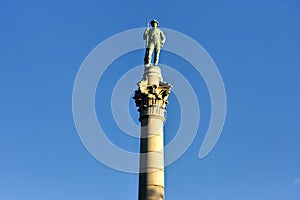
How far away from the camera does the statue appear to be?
82.9 feet

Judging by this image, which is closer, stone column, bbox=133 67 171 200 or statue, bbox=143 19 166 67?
stone column, bbox=133 67 171 200

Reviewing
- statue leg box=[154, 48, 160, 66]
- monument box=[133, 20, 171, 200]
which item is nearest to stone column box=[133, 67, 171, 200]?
monument box=[133, 20, 171, 200]

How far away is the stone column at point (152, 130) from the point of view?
20859 mm

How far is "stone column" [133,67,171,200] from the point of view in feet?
68.4

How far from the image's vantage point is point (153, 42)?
25.3m

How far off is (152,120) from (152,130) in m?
0.62

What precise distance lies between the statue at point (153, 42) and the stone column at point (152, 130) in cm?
92

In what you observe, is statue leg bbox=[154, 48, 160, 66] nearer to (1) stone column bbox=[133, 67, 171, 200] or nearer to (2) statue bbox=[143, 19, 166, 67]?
(2) statue bbox=[143, 19, 166, 67]

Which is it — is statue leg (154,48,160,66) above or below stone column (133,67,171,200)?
above

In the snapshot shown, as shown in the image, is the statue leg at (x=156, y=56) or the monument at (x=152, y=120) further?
the statue leg at (x=156, y=56)

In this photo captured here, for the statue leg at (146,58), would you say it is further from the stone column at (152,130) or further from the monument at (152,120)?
the stone column at (152,130)

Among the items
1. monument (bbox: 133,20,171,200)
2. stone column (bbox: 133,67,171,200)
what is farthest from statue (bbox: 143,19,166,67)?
stone column (bbox: 133,67,171,200)

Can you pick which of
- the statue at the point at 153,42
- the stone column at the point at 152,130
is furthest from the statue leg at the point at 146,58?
the stone column at the point at 152,130

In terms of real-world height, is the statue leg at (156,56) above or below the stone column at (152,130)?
above
